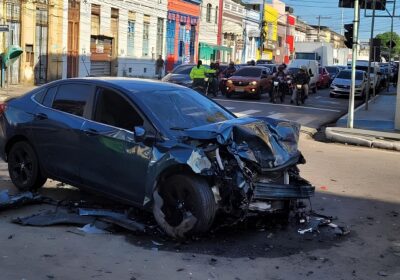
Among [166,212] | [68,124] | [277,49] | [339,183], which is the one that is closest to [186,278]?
[166,212]

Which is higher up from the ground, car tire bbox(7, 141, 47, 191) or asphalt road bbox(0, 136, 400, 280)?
car tire bbox(7, 141, 47, 191)

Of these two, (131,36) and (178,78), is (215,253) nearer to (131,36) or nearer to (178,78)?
(178,78)

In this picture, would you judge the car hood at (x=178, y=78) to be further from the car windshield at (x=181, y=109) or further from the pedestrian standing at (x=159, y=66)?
the car windshield at (x=181, y=109)

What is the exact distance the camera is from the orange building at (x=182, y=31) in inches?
1874

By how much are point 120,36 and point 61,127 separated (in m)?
32.9

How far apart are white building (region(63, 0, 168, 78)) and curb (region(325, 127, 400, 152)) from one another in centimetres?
2103

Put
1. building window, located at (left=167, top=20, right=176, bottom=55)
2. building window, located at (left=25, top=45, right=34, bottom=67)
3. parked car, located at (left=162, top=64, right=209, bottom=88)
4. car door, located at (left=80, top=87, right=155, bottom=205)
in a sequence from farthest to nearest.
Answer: building window, located at (left=167, top=20, right=176, bottom=55), building window, located at (left=25, top=45, right=34, bottom=67), parked car, located at (left=162, top=64, right=209, bottom=88), car door, located at (left=80, top=87, right=155, bottom=205)

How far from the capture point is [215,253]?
17.9 ft

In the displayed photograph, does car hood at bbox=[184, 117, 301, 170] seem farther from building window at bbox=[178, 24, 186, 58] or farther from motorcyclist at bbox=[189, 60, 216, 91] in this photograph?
building window at bbox=[178, 24, 186, 58]

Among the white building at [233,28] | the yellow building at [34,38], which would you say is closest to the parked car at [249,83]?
the yellow building at [34,38]

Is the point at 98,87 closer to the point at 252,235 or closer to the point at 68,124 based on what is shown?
the point at 68,124

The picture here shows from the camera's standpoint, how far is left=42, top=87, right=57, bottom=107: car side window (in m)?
7.26

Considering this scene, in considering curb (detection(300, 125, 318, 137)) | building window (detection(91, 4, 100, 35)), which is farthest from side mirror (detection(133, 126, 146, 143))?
building window (detection(91, 4, 100, 35))

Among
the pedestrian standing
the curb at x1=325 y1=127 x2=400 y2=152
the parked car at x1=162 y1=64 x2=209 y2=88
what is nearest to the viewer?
the curb at x1=325 y1=127 x2=400 y2=152
